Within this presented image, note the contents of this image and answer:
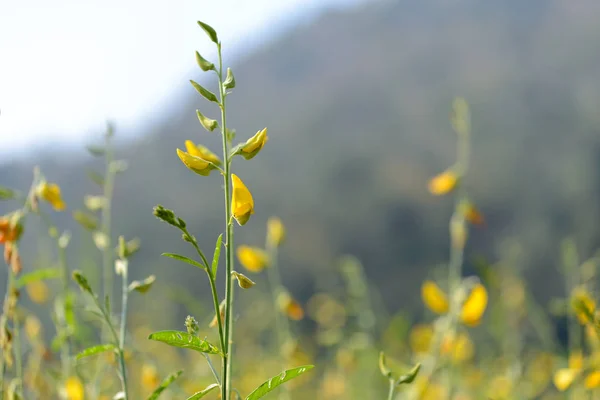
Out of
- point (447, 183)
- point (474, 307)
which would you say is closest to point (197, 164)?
point (474, 307)

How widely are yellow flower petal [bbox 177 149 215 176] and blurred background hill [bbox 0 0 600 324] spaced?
810 centimetres

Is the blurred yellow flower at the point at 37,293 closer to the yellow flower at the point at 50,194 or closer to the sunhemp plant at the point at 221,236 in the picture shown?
the yellow flower at the point at 50,194

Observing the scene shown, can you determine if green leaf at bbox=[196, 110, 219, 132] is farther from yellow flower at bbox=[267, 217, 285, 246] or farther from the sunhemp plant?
yellow flower at bbox=[267, 217, 285, 246]

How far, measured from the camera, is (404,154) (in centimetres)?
1446

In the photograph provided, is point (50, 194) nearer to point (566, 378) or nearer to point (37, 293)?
point (566, 378)

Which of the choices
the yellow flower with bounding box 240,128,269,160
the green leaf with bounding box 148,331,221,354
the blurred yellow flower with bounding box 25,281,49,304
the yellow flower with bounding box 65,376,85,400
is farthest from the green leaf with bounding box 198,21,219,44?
the blurred yellow flower with bounding box 25,281,49,304

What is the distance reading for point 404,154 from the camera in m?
14.5

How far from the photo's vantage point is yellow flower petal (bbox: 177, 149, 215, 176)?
75 centimetres

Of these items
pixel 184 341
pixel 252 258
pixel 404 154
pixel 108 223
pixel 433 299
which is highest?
pixel 184 341

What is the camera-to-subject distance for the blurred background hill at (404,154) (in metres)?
11.5

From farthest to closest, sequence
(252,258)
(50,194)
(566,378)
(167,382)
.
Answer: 1. (252,258)
2. (566,378)
3. (50,194)
4. (167,382)

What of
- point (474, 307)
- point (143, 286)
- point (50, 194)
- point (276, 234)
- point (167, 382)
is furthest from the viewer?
point (276, 234)

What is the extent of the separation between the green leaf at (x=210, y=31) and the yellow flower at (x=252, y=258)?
944 millimetres

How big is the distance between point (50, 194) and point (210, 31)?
593 mm
